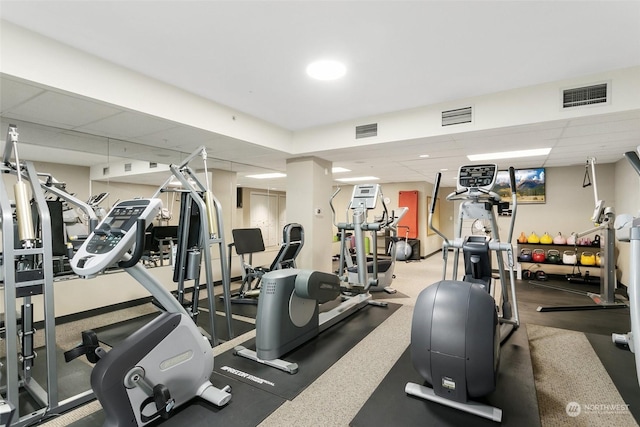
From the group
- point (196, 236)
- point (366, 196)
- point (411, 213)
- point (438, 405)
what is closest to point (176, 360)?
point (196, 236)

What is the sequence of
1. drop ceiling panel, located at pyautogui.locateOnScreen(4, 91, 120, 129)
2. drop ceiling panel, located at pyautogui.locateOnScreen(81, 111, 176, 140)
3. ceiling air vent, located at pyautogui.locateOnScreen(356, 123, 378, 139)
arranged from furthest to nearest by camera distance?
ceiling air vent, located at pyautogui.locateOnScreen(356, 123, 378, 139) < drop ceiling panel, located at pyautogui.locateOnScreen(81, 111, 176, 140) < drop ceiling panel, located at pyautogui.locateOnScreen(4, 91, 120, 129)

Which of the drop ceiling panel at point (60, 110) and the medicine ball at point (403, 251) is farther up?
the drop ceiling panel at point (60, 110)

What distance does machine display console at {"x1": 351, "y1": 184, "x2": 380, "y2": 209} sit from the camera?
454cm

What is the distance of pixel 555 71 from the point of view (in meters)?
3.06

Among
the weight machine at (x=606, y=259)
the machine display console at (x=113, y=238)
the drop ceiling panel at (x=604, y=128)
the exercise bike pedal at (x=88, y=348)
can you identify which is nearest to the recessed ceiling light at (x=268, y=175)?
the drop ceiling panel at (x=604, y=128)

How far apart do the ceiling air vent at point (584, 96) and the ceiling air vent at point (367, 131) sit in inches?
83.9

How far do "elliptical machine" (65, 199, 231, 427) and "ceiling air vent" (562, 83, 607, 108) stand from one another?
3964 millimetres

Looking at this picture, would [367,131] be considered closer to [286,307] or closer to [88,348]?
[286,307]

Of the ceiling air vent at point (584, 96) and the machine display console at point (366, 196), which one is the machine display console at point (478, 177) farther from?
the machine display console at point (366, 196)

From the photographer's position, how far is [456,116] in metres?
3.86

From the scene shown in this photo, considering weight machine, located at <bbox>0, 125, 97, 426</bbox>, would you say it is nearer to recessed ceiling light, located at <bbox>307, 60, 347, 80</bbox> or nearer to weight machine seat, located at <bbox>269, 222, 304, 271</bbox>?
recessed ceiling light, located at <bbox>307, 60, 347, 80</bbox>

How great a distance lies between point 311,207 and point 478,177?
2860 millimetres

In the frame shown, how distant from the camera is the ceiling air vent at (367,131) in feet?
14.6

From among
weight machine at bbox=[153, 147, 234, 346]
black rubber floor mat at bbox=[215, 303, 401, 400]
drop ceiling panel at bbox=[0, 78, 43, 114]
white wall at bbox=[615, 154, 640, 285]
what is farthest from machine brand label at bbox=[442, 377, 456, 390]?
white wall at bbox=[615, 154, 640, 285]
